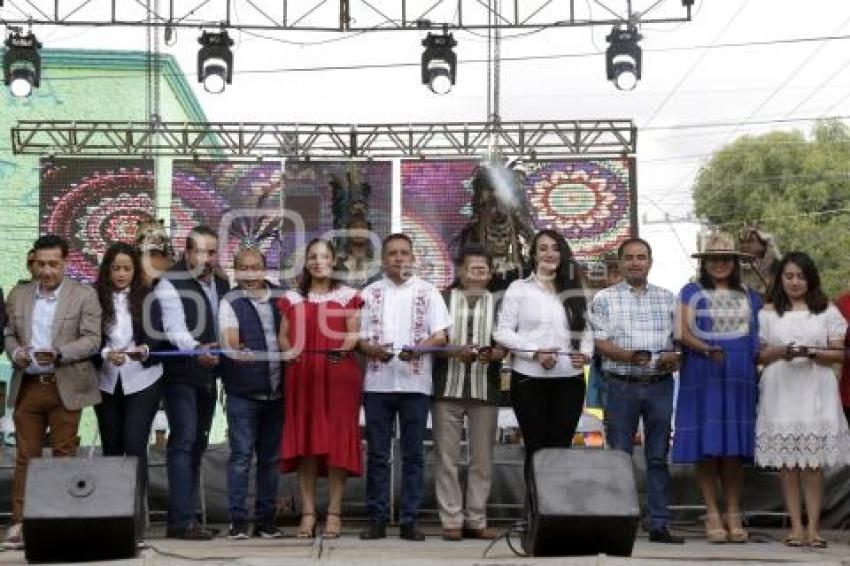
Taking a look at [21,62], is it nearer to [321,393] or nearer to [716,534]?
[321,393]

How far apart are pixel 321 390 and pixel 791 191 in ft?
103

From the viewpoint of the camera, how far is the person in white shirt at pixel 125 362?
7.58 metres

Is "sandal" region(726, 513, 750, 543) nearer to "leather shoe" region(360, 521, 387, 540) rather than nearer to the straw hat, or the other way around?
the straw hat

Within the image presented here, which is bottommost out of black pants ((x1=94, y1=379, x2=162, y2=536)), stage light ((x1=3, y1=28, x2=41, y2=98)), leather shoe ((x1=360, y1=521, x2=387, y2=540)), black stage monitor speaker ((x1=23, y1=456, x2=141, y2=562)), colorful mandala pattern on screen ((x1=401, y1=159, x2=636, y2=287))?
leather shoe ((x1=360, y1=521, x2=387, y2=540))

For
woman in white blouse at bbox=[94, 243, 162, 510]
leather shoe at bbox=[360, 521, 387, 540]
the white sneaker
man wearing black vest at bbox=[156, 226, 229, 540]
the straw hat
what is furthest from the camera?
the straw hat

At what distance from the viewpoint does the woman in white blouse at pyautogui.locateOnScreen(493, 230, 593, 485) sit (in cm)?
764

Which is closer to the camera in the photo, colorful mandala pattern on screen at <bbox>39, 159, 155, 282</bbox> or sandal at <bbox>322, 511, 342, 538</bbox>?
sandal at <bbox>322, 511, 342, 538</bbox>

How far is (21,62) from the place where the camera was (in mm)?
14117

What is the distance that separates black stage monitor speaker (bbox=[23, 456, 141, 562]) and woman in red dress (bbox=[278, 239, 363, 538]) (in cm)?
149

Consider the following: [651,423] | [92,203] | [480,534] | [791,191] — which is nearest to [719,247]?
[651,423]

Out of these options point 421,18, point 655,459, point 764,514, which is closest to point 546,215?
point 421,18

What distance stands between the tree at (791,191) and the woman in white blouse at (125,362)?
29452 millimetres

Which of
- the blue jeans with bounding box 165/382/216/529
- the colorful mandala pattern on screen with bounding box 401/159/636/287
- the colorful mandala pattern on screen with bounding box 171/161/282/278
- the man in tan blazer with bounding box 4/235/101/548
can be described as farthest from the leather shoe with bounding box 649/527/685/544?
the colorful mandala pattern on screen with bounding box 171/161/282/278

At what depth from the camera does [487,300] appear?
26.4ft
